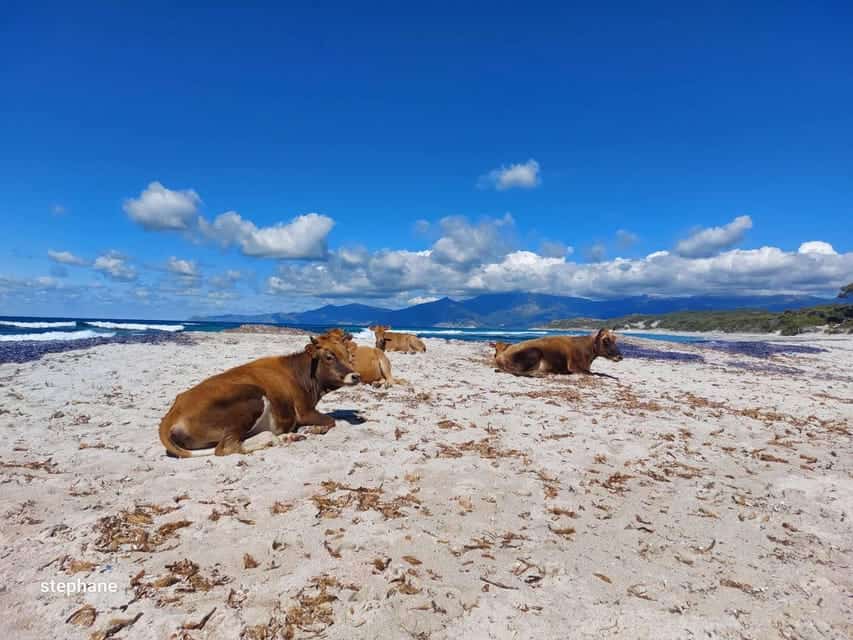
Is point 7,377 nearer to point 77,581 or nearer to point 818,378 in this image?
point 77,581

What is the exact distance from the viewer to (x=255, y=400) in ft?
22.5

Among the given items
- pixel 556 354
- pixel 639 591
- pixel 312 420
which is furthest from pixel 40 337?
pixel 639 591

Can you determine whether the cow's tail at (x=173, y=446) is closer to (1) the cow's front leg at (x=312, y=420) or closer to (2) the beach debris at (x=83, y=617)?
(1) the cow's front leg at (x=312, y=420)

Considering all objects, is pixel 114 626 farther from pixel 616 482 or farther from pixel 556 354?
pixel 556 354

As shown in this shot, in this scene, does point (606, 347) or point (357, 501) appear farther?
point (606, 347)

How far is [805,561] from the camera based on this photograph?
4074mm

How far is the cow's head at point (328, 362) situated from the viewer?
318 inches

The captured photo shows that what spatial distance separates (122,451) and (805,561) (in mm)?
8104

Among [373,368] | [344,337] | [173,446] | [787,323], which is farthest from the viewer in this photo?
[787,323]

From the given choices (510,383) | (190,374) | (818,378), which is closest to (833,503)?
(510,383)

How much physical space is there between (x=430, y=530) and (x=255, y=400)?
3802mm

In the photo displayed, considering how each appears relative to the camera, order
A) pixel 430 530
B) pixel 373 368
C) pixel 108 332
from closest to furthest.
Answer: pixel 430 530 → pixel 373 368 → pixel 108 332

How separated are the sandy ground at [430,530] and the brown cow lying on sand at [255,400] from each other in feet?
1.30

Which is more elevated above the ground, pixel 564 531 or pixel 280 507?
pixel 280 507
